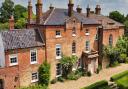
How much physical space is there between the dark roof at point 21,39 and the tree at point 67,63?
5.36 metres

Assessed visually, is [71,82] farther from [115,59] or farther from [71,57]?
[115,59]

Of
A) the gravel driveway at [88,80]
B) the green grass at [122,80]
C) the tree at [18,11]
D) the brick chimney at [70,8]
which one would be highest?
the tree at [18,11]

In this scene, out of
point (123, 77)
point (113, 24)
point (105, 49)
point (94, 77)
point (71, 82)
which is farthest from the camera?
point (113, 24)

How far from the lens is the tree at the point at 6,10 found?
108 m

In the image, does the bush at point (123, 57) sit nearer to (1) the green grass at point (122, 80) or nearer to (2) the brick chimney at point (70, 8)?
(1) the green grass at point (122, 80)

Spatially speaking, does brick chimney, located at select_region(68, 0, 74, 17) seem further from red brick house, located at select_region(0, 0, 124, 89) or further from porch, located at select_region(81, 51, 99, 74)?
porch, located at select_region(81, 51, 99, 74)

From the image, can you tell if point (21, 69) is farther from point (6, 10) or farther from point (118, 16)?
point (6, 10)

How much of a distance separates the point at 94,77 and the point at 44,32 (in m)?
12.7

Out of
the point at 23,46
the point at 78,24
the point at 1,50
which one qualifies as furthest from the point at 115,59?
the point at 1,50

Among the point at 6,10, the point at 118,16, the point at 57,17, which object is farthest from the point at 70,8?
the point at 6,10

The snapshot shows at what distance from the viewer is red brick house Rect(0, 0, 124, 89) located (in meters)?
38.1

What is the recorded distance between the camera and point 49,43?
42.8 meters

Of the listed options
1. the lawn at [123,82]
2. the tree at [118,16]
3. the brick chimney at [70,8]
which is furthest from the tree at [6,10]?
the lawn at [123,82]

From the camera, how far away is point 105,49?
5353 centimetres
